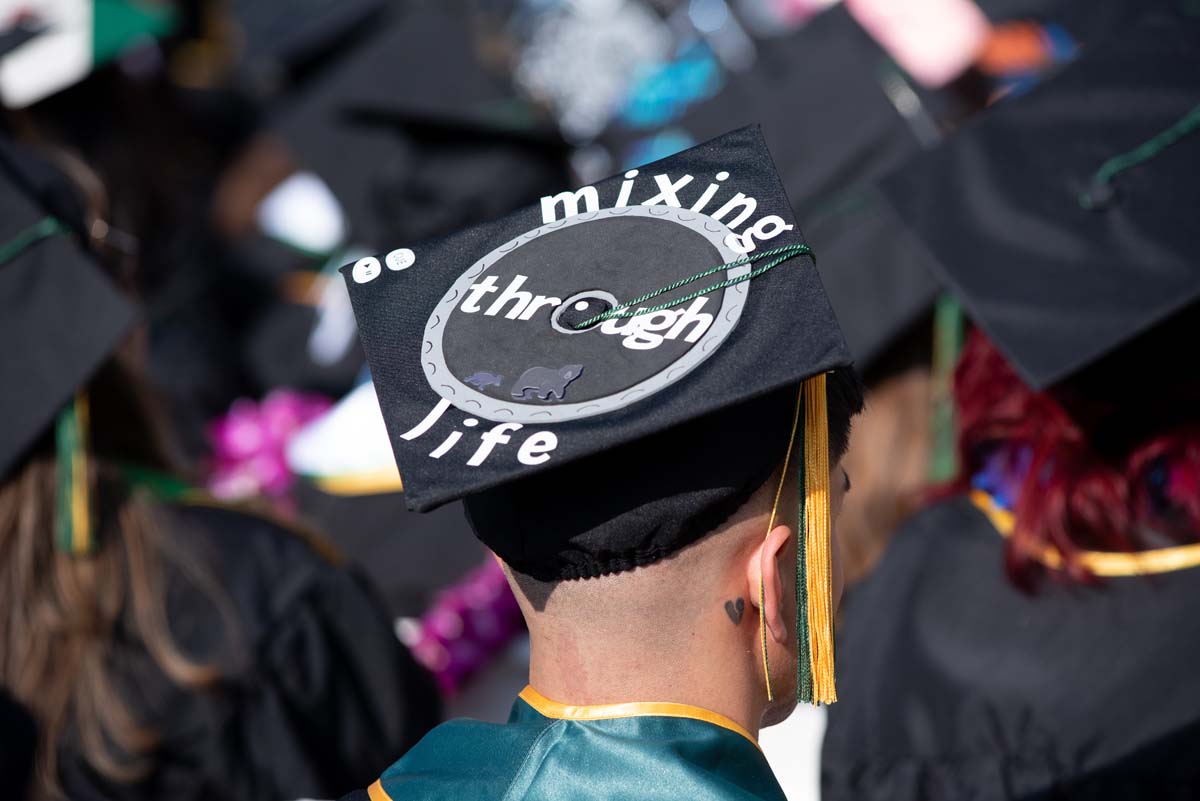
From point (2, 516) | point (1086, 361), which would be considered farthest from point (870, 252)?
point (2, 516)

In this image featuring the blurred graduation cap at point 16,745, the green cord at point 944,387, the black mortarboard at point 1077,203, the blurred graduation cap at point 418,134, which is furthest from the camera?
the blurred graduation cap at point 418,134

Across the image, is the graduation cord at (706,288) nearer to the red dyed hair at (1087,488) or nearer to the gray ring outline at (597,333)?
the gray ring outline at (597,333)

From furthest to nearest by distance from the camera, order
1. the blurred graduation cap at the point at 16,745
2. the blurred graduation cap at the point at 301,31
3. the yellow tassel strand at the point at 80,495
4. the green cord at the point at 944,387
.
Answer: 1. the blurred graduation cap at the point at 301,31
2. the green cord at the point at 944,387
3. the yellow tassel strand at the point at 80,495
4. the blurred graduation cap at the point at 16,745

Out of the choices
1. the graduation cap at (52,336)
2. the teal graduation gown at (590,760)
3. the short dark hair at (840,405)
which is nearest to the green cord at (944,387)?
the short dark hair at (840,405)

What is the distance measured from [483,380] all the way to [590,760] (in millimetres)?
368

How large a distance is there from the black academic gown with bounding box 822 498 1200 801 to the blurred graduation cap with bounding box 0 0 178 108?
90.3 inches

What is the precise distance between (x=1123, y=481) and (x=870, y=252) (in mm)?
1089

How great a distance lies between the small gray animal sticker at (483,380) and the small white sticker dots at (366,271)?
19 centimetres

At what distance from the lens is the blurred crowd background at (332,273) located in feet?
6.43

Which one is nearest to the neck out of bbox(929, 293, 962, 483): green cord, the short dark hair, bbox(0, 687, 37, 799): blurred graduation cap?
the short dark hair

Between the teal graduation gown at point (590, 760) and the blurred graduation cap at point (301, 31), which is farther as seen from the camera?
the blurred graduation cap at point (301, 31)

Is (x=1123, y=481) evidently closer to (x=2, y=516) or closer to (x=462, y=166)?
(x=2, y=516)

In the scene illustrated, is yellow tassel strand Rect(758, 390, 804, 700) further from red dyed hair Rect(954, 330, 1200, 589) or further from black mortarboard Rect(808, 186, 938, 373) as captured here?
black mortarboard Rect(808, 186, 938, 373)

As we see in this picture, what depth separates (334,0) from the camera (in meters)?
4.52
